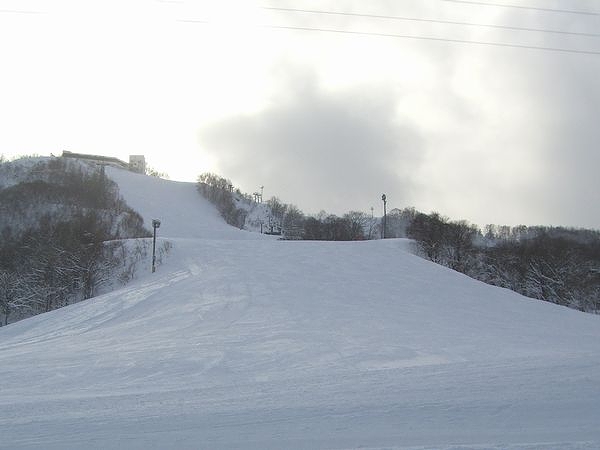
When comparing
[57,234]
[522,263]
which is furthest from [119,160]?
[522,263]

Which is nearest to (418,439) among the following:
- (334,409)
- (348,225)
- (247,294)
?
(334,409)

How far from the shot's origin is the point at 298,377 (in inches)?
344

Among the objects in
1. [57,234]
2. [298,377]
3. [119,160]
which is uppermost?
[119,160]

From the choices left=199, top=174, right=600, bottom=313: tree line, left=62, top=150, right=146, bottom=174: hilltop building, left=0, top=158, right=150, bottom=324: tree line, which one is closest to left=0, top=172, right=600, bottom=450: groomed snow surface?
left=0, top=158, right=150, bottom=324: tree line

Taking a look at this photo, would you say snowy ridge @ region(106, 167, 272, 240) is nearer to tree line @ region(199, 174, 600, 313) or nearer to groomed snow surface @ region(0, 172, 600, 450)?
tree line @ region(199, 174, 600, 313)

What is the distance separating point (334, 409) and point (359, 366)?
3.64 m

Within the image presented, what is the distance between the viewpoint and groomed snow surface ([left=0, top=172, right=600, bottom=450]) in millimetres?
5703

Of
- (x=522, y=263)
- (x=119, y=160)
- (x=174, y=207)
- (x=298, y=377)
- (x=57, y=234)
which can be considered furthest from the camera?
(x=119, y=160)

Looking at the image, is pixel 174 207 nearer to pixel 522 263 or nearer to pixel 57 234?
pixel 57 234

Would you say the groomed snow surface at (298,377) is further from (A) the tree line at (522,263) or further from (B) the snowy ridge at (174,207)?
(B) the snowy ridge at (174,207)

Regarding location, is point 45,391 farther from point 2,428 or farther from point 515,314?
point 515,314

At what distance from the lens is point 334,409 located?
6520 mm

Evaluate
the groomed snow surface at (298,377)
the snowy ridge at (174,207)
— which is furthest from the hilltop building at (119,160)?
the groomed snow surface at (298,377)

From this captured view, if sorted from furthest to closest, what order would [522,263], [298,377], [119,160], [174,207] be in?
1. [119,160]
2. [174,207]
3. [522,263]
4. [298,377]
